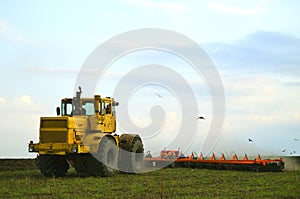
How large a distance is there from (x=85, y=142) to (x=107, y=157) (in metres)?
1.26

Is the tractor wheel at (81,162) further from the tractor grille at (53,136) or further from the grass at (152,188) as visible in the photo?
the tractor grille at (53,136)

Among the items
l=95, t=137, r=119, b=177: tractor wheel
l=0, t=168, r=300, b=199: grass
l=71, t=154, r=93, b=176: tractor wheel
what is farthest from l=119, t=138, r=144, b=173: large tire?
l=0, t=168, r=300, b=199: grass

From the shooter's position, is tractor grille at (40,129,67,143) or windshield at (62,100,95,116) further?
windshield at (62,100,95,116)

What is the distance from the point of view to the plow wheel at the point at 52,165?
23.3 meters

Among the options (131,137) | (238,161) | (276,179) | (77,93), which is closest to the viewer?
(276,179)

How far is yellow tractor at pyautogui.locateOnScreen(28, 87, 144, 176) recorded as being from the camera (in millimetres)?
22219

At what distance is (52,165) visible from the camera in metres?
23.6

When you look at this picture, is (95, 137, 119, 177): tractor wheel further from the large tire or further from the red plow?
the red plow

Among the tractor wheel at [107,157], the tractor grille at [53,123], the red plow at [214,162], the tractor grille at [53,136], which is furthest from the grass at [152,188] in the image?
the red plow at [214,162]

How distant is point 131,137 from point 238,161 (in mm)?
6272

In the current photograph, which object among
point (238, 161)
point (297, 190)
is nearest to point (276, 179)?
point (297, 190)

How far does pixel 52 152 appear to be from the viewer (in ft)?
72.6

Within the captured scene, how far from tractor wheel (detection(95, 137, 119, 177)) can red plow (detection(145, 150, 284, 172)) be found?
6.99 m

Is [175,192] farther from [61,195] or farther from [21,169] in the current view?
[21,169]
